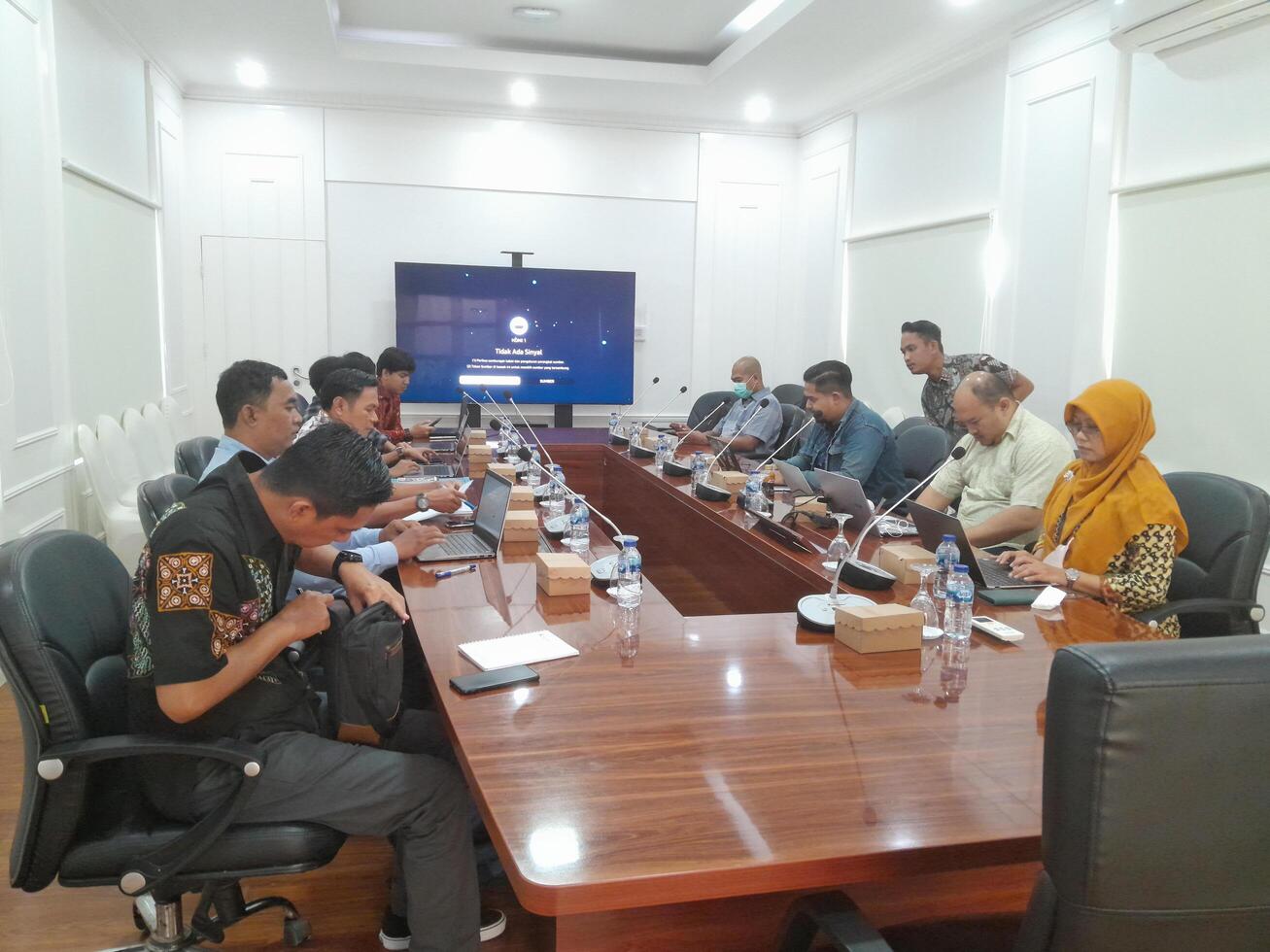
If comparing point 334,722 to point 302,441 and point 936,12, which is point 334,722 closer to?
point 302,441

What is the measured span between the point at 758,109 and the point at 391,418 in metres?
3.34

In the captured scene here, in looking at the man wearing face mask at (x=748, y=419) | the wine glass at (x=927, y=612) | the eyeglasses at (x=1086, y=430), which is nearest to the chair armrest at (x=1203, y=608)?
the eyeglasses at (x=1086, y=430)

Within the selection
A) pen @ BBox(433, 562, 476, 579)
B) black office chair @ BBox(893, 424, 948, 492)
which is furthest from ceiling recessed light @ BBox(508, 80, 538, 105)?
pen @ BBox(433, 562, 476, 579)

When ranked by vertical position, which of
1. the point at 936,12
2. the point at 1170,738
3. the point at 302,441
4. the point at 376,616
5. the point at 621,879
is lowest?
the point at 621,879

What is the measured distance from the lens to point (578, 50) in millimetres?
5699

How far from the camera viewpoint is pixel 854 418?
3641 mm

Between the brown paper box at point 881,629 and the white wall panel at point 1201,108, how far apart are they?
256cm

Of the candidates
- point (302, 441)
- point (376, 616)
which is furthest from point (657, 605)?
point (302, 441)

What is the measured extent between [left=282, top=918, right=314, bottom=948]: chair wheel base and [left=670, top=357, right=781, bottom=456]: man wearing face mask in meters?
3.36

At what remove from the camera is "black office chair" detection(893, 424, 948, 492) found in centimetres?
375

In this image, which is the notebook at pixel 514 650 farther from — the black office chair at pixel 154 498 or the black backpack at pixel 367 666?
the black office chair at pixel 154 498

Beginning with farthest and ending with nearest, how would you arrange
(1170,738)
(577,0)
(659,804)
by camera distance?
1. (577,0)
2. (659,804)
3. (1170,738)

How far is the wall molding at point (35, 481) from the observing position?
310cm

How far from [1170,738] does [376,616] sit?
1170 mm
